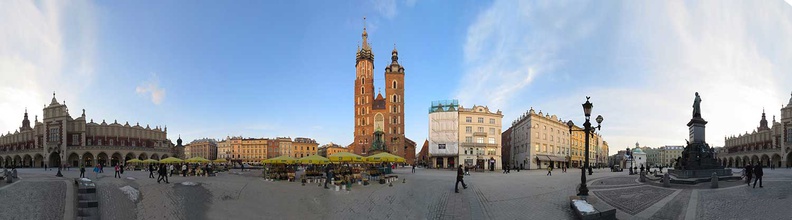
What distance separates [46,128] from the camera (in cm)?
7475

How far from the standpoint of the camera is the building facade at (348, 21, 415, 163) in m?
96.4

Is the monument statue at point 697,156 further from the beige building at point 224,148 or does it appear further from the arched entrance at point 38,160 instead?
the beige building at point 224,148

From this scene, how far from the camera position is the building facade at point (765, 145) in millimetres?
75938

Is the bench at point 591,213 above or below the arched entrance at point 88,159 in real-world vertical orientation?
above

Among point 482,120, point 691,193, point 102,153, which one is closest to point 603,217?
point 691,193

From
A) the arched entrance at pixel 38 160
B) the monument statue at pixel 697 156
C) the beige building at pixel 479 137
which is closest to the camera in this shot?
the monument statue at pixel 697 156

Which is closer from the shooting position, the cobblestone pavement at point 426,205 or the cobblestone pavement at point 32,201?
the cobblestone pavement at point 426,205

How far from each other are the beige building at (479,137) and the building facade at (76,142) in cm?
6124

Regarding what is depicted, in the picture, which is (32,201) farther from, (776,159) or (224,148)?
(224,148)

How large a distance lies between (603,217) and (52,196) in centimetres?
2477

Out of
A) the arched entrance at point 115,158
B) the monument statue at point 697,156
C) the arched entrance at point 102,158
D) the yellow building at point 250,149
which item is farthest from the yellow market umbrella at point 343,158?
the yellow building at point 250,149

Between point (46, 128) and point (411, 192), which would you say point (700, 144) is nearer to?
point (411, 192)

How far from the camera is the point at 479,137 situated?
222 ft

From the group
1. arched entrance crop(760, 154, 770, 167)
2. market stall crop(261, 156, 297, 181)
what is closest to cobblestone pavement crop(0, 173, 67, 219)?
market stall crop(261, 156, 297, 181)
